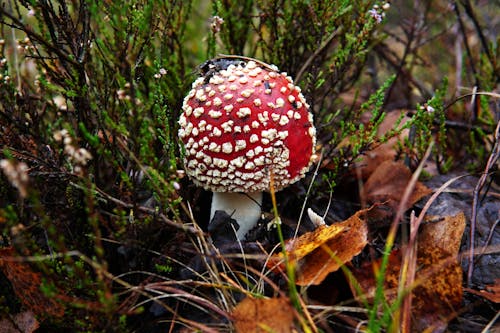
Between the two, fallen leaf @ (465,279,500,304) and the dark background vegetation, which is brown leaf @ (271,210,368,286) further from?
fallen leaf @ (465,279,500,304)

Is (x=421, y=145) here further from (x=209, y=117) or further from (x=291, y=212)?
(x=209, y=117)

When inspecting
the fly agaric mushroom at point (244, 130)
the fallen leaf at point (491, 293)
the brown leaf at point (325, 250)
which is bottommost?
the fallen leaf at point (491, 293)

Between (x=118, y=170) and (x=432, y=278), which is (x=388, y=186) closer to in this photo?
(x=432, y=278)

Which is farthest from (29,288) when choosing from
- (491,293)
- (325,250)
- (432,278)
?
(491,293)

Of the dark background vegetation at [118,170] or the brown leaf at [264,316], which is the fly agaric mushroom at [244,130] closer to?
the dark background vegetation at [118,170]

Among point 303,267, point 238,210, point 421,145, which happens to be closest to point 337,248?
point 303,267

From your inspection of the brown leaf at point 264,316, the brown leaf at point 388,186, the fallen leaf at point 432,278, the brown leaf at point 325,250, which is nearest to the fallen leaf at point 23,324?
the brown leaf at point 264,316

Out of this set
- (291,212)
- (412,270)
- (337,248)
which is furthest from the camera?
(291,212)
